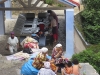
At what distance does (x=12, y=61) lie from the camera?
472 inches

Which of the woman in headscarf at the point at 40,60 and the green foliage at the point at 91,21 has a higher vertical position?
the woman in headscarf at the point at 40,60

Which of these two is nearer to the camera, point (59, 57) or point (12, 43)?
point (59, 57)

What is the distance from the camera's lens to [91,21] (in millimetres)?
19406

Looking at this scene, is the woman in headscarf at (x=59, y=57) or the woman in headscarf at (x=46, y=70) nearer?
the woman in headscarf at (x=46, y=70)

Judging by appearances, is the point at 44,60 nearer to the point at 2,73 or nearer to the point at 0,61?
the point at 2,73

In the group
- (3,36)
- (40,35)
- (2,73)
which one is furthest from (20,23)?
(2,73)

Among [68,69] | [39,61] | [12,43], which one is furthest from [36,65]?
[12,43]

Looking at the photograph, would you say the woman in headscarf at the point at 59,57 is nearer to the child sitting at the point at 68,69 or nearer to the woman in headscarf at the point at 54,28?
the child sitting at the point at 68,69

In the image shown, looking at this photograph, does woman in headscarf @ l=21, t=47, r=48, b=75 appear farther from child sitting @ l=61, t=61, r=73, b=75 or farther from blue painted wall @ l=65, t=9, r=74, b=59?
blue painted wall @ l=65, t=9, r=74, b=59

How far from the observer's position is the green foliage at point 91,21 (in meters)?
18.6

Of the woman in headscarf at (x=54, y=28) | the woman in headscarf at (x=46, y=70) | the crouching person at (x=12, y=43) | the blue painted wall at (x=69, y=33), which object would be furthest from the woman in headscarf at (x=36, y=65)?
the woman in headscarf at (x=54, y=28)

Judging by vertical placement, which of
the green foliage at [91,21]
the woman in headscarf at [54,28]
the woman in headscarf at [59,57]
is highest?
the woman in headscarf at [59,57]

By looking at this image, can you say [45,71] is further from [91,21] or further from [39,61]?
[91,21]

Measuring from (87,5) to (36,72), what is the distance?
10.8 metres
